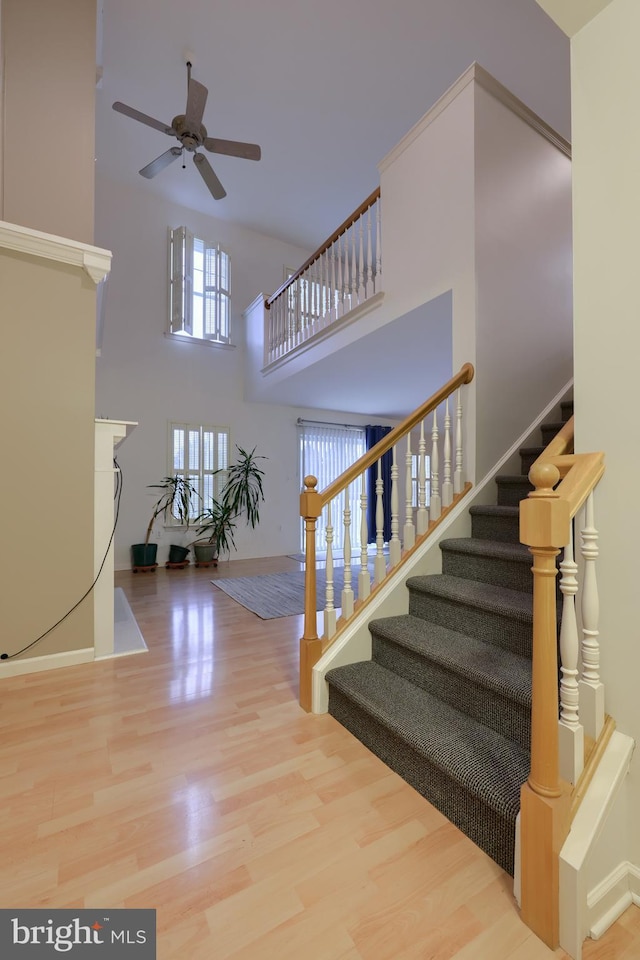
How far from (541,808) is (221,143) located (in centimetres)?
454

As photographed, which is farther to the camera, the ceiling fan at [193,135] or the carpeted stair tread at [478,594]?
the ceiling fan at [193,135]

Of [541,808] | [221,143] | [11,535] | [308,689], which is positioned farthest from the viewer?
[221,143]

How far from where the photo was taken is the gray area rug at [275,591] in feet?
11.7

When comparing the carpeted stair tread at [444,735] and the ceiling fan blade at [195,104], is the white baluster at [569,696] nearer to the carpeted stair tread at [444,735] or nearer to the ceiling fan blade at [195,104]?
the carpeted stair tread at [444,735]

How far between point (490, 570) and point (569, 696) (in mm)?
1066

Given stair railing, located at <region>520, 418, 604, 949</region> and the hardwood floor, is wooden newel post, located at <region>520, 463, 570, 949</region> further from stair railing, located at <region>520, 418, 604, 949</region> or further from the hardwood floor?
the hardwood floor

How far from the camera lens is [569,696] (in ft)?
3.30

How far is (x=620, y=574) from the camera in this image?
110 centimetres

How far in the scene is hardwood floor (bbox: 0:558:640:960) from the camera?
3.20ft

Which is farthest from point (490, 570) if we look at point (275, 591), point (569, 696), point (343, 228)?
point (343, 228)

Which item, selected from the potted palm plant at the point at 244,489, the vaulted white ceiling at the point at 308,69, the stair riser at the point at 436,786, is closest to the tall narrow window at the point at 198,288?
the vaulted white ceiling at the point at 308,69

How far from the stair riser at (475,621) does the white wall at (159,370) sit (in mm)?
4486

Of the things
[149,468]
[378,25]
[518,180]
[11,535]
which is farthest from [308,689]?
[378,25]

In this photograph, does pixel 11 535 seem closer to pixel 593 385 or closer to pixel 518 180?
pixel 593 385
